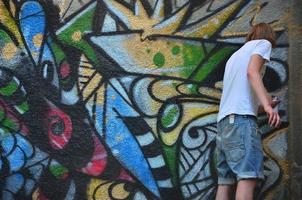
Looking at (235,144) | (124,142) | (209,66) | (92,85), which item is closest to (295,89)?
(209,66)

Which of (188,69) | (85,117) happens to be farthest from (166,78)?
(85,117)

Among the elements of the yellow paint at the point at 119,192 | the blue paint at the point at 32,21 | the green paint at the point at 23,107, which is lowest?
the yellow paint at the point at 119,192

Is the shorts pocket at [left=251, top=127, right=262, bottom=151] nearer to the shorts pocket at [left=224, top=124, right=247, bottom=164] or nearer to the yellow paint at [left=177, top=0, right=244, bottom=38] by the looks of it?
the shorts pocket at [left=224, top=124, right=247, bottom=164]

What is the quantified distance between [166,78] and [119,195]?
115 cm

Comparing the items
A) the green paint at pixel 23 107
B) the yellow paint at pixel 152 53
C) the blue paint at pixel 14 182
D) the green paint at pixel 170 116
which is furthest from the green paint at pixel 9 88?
the green paint at pixel 170 116

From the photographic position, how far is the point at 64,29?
5.07 meters

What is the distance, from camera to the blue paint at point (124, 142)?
497 centimetres

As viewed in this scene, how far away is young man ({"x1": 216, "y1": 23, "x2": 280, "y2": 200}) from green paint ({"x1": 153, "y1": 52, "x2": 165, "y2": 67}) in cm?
90

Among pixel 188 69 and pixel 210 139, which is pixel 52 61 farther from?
pixel 210 139

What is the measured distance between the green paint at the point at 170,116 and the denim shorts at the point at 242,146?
0.91 meters

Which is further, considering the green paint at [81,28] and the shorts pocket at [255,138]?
the green paint at [81,28]

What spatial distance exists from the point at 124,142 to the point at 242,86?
4.62 feet

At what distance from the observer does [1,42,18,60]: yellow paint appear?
5094mm

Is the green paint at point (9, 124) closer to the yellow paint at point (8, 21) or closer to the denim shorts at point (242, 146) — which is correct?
the yellow paint at point (8, 21)
